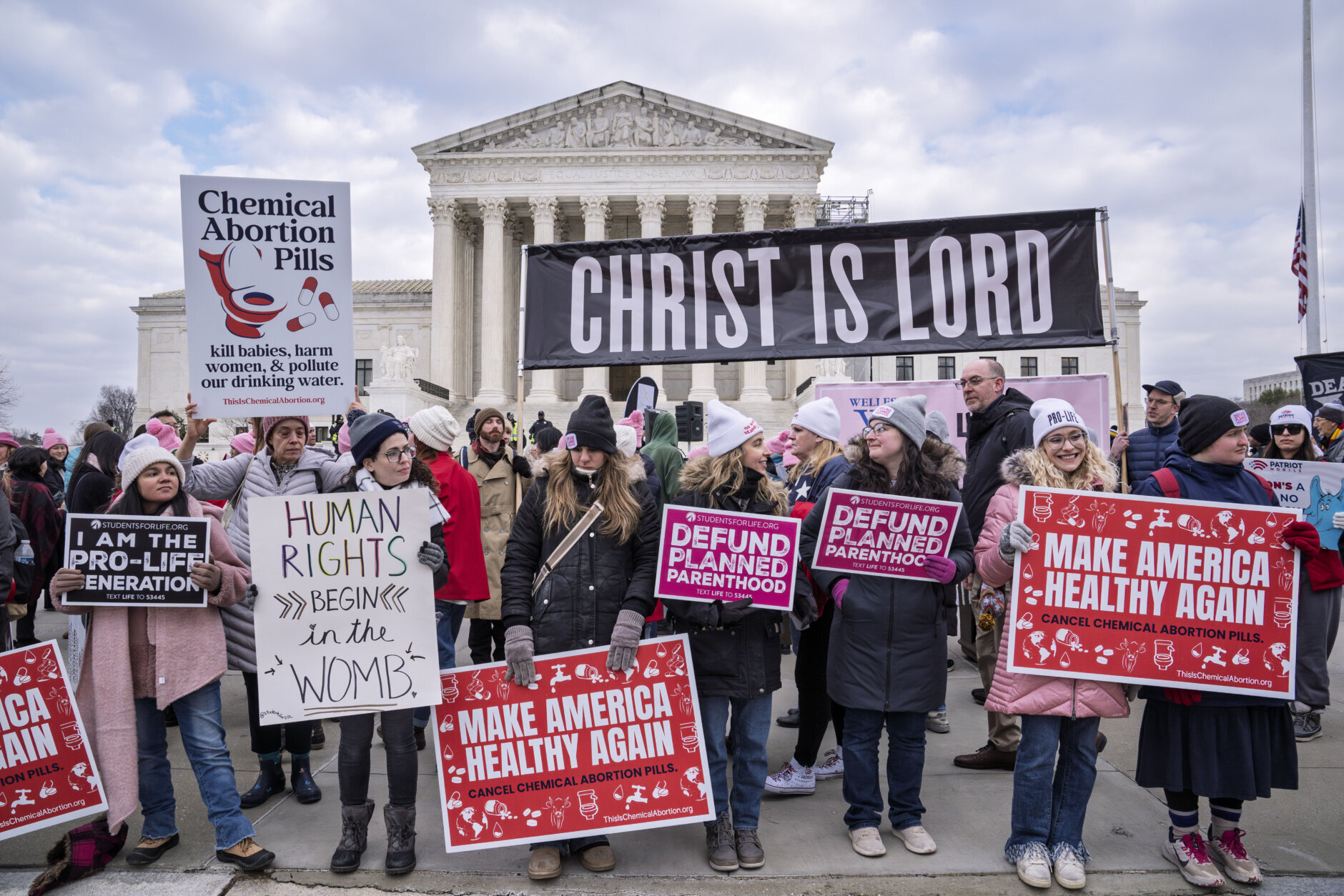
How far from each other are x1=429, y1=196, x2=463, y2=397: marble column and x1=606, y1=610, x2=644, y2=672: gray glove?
1562 inches

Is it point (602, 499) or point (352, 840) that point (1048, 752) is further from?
point (352, 840)

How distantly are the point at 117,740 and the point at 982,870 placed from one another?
13.1ft

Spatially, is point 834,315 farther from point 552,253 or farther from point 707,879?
point 707,879

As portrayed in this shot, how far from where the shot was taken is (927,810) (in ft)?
14.5

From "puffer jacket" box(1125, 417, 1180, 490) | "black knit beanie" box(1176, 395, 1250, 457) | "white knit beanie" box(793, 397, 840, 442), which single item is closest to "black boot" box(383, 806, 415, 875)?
"white knit beanie" box(793, 397, 840, 442)

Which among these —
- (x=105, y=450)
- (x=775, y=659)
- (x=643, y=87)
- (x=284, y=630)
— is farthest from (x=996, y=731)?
(x=643, y=87)

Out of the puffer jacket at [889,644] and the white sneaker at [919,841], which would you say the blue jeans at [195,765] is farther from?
the white sneaker at [919,841]

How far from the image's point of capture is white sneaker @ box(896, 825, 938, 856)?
386 cm

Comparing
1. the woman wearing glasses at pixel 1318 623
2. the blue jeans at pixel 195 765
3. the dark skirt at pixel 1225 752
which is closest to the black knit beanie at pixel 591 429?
the blue jeans at pixel 195 765

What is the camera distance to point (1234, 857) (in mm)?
3652

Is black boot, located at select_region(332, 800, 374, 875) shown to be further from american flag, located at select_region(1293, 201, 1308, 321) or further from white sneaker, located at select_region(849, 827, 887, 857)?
american flag, located at select_region(1293, 201, 1308, 321)

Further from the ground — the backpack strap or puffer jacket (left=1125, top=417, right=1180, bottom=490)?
puffer jacket (left=1125, top=417, right=1180, bottom=490)

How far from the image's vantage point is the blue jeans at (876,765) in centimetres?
393

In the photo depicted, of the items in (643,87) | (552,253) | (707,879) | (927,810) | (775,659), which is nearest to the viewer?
(707,879)
